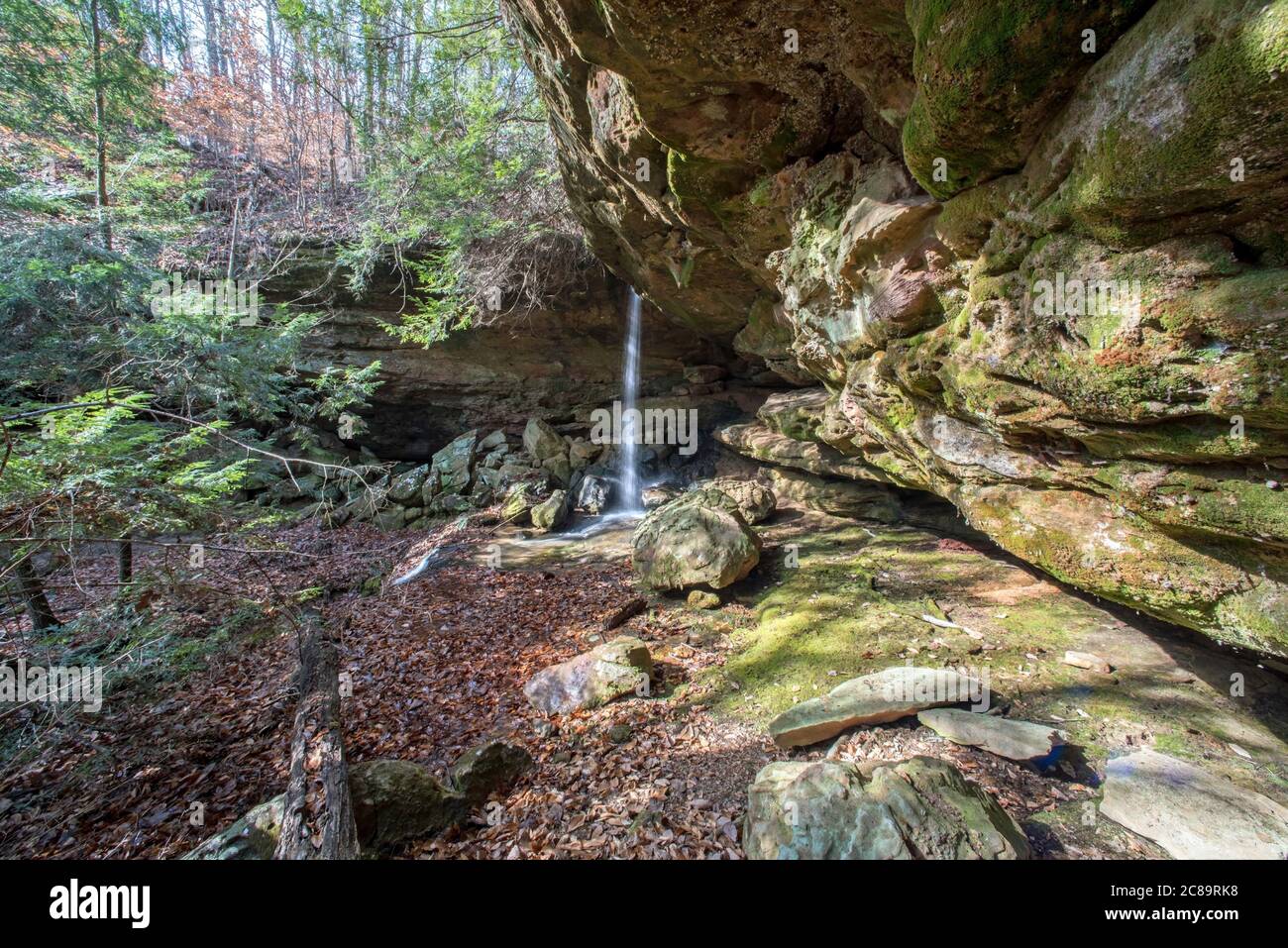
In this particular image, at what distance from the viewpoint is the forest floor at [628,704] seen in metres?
3.37

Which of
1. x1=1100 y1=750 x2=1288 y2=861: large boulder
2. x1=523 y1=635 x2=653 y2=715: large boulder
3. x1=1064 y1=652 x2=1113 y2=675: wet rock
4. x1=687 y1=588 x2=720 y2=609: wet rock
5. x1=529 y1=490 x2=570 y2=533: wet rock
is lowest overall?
x1=523 y1=635 x2=653 y2=715: large boulder

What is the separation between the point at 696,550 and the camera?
23.6ft

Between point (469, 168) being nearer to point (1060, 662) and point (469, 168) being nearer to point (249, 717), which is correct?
point (249, 717)

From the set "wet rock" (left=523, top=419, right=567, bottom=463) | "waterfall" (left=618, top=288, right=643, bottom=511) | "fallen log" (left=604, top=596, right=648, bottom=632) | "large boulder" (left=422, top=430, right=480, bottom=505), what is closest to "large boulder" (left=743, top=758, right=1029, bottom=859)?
"fallen log" (left=604, top=596, right=648, bottom=632)

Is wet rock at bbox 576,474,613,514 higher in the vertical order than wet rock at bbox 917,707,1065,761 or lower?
higher

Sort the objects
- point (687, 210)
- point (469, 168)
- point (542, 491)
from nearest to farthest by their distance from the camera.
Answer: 1. point (687, 210)
2. point (469, 168)
3. point (542, 491)

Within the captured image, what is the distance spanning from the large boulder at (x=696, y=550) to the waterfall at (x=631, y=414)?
18.9ft

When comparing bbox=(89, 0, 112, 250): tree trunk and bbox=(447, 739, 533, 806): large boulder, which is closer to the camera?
bbox=(447, 739, 533, 806): large boulder

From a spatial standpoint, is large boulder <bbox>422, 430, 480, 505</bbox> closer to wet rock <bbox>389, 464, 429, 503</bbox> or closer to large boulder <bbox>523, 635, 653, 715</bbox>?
wet rock <bbox>389, 464, 429, 503</bbox>

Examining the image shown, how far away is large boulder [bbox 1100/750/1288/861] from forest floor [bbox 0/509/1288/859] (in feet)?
0.42

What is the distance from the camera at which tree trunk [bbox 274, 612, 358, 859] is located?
2.84 m
